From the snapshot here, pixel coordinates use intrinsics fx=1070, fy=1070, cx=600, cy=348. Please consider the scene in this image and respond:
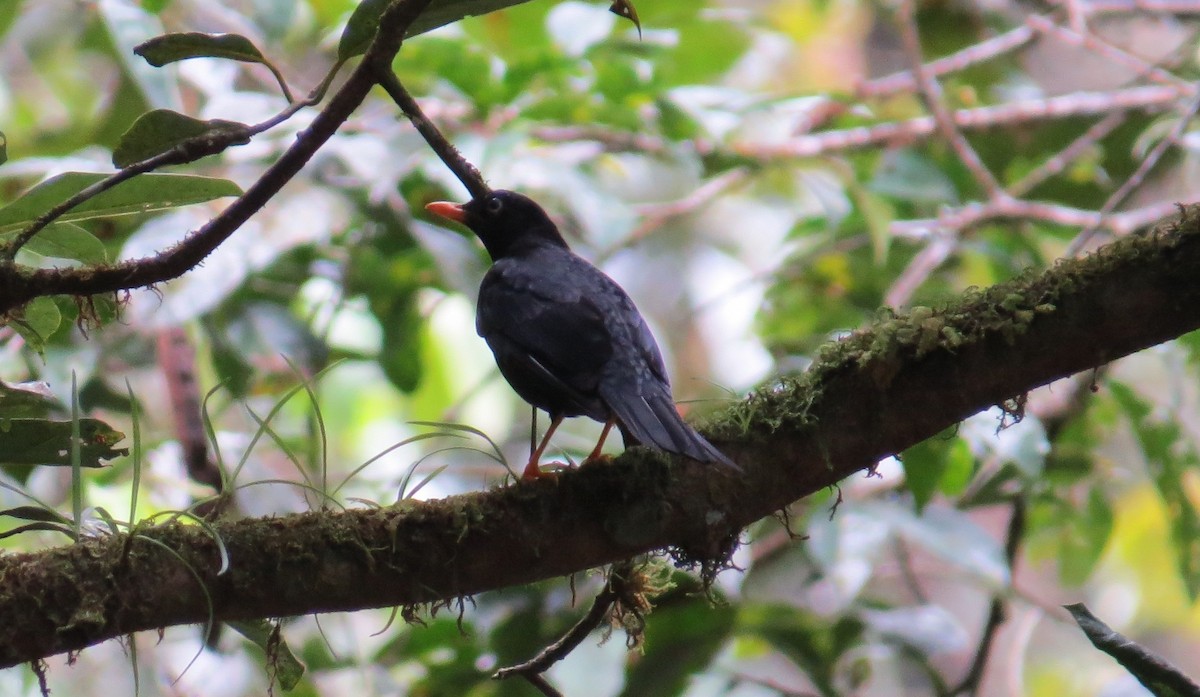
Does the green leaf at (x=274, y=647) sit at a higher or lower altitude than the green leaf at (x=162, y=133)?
lower

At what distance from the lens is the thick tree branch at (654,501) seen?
2.22 m

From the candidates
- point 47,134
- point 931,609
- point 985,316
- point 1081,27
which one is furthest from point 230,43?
point 1081,27

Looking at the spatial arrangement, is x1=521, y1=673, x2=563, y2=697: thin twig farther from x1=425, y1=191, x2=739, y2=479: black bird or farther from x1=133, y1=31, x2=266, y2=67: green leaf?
x1=133, y1=31, x2=266, y2=67: green leaf

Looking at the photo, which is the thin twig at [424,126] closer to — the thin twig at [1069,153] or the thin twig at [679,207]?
the thin twig at [679,207]

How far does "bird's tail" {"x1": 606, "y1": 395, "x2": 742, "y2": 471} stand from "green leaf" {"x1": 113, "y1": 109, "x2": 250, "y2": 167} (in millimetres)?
1100

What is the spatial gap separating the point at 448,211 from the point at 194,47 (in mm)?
2429

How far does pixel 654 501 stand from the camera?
243 centimetres

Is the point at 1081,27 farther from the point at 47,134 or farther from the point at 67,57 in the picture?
the point at 67,57

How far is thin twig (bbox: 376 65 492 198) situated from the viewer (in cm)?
210

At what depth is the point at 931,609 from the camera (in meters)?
4.58

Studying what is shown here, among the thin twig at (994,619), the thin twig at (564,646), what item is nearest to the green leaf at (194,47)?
the thin twig at (564,646)

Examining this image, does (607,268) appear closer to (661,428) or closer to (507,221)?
(507,221)

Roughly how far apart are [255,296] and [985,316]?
352 cm

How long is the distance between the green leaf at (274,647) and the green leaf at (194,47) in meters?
1.31
